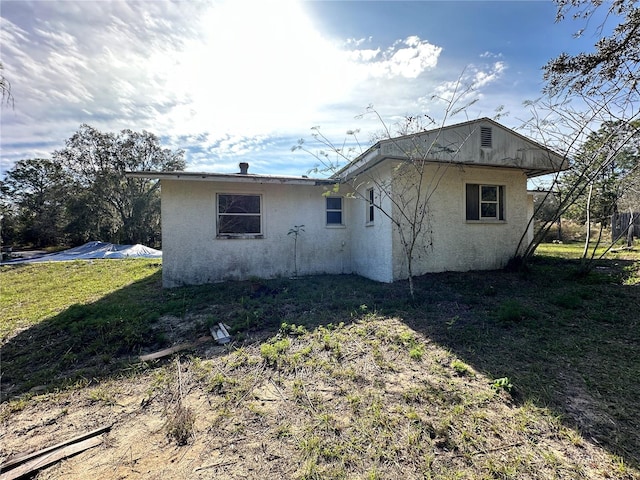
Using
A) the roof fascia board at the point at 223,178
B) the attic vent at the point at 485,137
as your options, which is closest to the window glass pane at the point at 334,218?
the roof fascia board at the point at 223,178

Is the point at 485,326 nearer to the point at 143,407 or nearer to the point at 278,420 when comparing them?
Answer: the point at 278,420

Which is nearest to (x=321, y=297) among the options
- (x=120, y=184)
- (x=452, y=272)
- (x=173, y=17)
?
(x=452, y=272)

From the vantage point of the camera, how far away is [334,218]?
927 centimetres

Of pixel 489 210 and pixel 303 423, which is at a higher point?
pixel 489 210

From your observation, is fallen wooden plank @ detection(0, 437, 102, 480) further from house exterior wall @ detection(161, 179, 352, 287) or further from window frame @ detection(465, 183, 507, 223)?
window frame @ detection(465, 183, 507, 223)

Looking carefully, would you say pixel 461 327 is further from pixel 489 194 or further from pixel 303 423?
pixel 489 194

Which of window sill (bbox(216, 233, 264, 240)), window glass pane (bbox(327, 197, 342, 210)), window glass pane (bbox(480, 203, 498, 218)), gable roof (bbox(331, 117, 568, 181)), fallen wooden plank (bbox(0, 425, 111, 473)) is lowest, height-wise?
fallen wooden plank (bbox(0, 425, 111, 473))

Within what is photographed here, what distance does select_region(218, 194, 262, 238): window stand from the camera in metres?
8.20

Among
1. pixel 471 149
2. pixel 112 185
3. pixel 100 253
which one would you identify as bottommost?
pixel 100 253

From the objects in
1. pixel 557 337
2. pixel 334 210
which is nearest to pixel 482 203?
pixel 334 210

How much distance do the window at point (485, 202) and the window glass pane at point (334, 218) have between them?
379 cm

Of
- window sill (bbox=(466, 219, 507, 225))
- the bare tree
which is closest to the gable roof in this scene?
window sill (bbox=(466, 219, 507, 225))

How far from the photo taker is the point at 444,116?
5906mm

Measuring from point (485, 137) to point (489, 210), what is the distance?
2.17 meters
